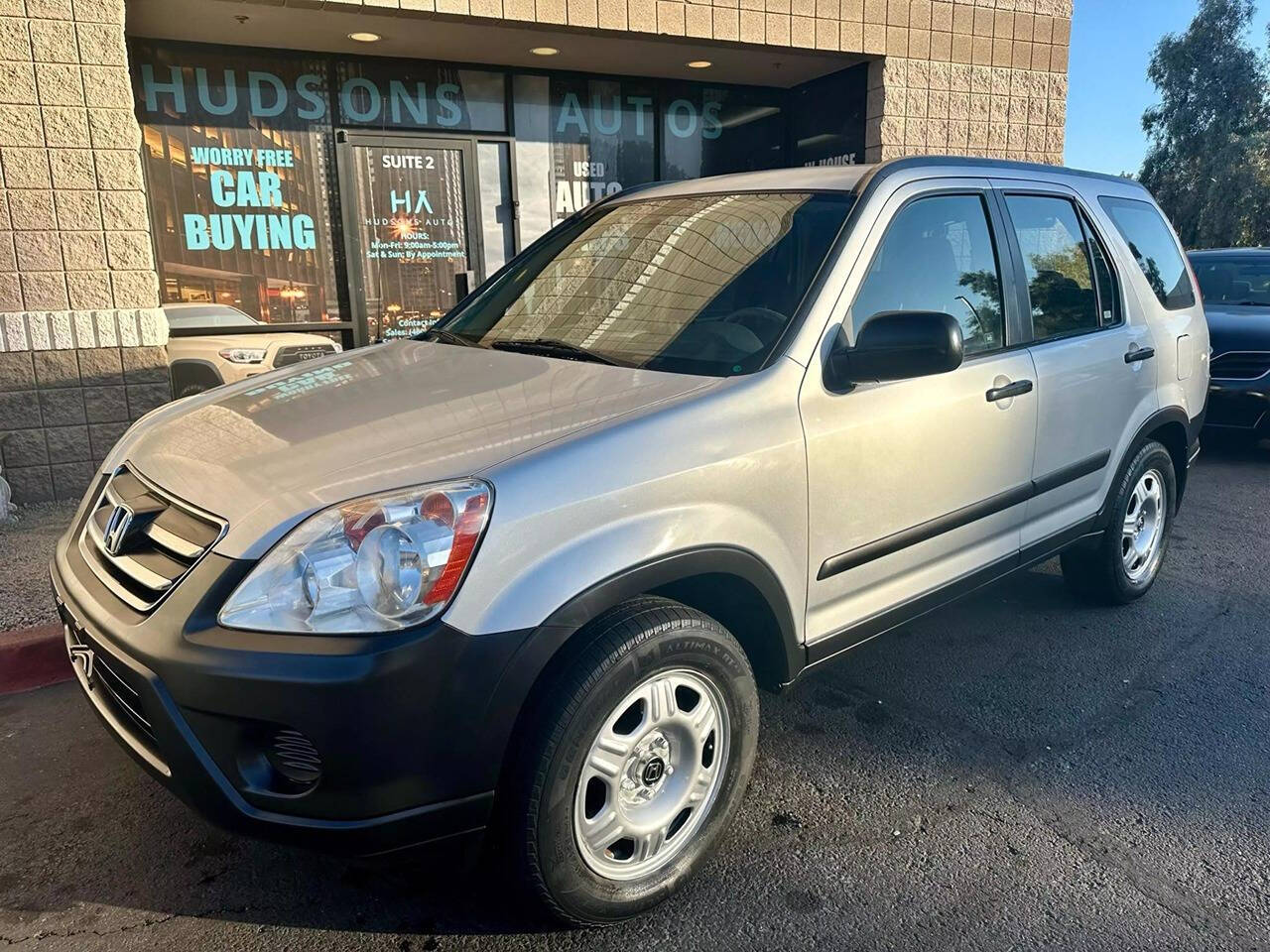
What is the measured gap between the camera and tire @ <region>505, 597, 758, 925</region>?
2125 millimetres

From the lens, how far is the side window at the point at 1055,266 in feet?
11.9

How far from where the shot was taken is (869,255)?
2936 millimetres

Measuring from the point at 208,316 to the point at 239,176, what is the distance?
3.94 ft

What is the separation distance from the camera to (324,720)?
192 cm

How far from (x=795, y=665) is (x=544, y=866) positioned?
962 mm

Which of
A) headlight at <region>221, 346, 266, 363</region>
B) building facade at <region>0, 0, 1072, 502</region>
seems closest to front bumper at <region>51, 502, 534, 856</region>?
building facade at <region>0, 0, 1072, 502</region>

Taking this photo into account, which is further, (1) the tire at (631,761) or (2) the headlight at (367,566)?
(1) the tire at (631,761)

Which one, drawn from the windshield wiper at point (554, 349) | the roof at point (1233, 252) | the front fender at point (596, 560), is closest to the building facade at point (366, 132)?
the roof at point (1233, 252)

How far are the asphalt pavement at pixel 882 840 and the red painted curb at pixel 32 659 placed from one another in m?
0.11

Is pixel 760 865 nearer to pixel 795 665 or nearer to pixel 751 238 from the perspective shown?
pixel 795 665

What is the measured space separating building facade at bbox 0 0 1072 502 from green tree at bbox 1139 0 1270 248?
73.5 feet

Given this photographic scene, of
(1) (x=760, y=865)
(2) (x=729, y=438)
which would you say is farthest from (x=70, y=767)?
(2) (x=729, y=438)

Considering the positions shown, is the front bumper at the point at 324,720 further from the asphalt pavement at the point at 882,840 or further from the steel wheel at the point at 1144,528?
the steel wheel at the point at 1144,528

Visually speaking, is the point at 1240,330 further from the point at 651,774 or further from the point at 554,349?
the point at 651,774
